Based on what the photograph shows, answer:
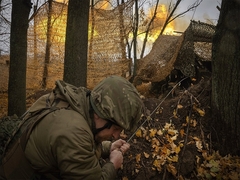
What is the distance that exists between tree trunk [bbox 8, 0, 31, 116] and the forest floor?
3.32 meters

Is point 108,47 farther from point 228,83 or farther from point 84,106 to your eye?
point 84,106

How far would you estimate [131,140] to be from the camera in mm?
3988

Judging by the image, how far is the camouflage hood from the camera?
178 cm

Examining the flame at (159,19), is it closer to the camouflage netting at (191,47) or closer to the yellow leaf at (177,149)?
the camouflage netting at (191,47)

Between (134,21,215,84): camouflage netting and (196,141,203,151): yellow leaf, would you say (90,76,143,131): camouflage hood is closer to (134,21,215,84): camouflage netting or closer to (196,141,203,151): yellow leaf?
(196,141,203,151): yellow leaf

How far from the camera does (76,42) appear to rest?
189 inches

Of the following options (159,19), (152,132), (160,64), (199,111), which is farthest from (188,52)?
(159,19)

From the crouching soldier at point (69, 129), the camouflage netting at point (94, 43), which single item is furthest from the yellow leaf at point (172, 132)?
the camouflage netting at point (94, 43)

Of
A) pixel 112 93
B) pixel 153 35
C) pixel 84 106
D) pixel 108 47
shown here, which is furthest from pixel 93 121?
pixel 153 35

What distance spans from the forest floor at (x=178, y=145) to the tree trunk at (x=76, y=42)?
5.31 feet

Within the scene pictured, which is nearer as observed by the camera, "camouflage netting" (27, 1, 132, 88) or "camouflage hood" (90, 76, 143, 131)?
"camouflage hood" (90, 76, 143, 131)

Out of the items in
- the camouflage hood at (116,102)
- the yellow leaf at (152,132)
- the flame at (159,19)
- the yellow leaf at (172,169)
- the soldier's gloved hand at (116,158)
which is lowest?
the yellow leaf at (172,169)

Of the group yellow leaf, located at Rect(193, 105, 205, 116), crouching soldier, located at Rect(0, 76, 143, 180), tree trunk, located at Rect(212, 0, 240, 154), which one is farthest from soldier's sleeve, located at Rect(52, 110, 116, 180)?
yellow leaf, located at Rect(193, 105, 205, 116)

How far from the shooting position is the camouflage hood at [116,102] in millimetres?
1778
